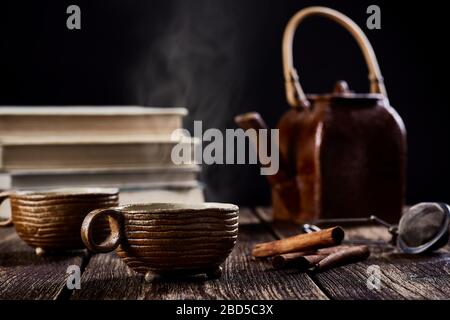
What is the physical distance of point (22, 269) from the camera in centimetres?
100

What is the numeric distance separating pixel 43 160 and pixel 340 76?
36.6 inches

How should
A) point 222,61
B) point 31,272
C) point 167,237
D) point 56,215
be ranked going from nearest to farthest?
point 167,237 < point 31,272 < point 56,215 < point 222,61

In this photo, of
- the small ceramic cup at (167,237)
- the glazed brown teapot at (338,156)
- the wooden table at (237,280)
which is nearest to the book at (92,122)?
the glazed brown teapot at (338,156)

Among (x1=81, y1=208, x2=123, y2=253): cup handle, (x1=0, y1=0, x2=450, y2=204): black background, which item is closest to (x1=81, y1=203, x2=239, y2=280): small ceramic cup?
(x1=81, y1=208, x2=123, y2=253): cup handle

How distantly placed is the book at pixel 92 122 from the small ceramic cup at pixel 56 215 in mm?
545

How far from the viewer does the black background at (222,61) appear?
2.04m

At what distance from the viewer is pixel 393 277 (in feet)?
3.02

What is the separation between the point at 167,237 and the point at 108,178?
869 mm

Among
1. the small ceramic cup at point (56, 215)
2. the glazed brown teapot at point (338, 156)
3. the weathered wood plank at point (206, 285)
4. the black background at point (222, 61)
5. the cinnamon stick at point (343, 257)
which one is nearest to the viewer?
the weathered wood plank at point (206, 285)

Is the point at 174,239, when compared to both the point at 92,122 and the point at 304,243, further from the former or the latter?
the point at 92,122

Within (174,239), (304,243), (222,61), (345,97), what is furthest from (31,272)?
(222,61)

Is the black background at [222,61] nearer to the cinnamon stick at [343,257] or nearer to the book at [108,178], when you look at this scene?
the book at [108,178]
